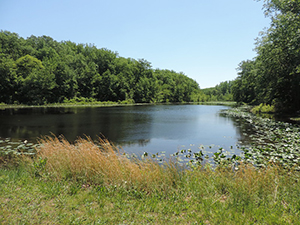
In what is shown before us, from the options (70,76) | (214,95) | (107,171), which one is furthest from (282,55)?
(214,95)

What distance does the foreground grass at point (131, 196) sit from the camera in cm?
367

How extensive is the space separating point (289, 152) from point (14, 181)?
11.3 m

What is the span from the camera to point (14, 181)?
5340 mm

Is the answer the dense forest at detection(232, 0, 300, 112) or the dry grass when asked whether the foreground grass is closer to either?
the dry grass

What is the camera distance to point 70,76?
229ft

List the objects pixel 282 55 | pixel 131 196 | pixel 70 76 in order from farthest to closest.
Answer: pixel 70 76, pixel 282 55, pixel 131 196

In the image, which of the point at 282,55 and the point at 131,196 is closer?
the point at 131,196

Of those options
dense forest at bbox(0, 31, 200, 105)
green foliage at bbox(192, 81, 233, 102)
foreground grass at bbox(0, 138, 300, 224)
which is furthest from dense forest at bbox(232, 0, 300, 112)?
green foliage at bbox(192, 81, 233, 102)

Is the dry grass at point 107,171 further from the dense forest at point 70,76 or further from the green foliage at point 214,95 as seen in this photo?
the green foliage at point 214,95

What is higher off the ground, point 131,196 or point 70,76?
point 70,76

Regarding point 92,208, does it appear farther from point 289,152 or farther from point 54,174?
point 289,152

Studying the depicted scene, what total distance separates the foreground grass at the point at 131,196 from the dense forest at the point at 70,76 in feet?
198

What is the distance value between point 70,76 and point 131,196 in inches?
2858

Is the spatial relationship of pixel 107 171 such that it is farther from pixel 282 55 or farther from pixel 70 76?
pixel 70 76
